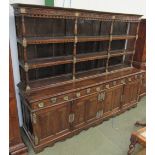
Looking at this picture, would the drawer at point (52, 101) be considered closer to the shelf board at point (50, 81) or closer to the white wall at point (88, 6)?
the shelf board at point (50, 81)

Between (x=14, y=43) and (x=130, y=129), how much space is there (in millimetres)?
2236

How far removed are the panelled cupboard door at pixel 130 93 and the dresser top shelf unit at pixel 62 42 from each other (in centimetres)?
37

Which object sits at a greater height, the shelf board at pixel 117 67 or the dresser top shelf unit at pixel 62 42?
the dresser top shelf unit at pixel 62 42

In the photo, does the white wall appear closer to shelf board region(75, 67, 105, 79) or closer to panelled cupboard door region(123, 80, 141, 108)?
shelf board region(75, 67, 105, 79)

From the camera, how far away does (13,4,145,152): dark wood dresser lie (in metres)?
1.99

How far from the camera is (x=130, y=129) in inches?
106

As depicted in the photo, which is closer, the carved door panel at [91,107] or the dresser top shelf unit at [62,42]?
the dresser top shelf unit at [62,42]

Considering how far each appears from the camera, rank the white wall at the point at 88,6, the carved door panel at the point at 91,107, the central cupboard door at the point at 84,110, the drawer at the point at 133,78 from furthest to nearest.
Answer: the drawer at the point at 133,78, the carved door panel at the point at 91,107, the central cupboard door at the point at 84,110, the white wall at the point at 88,6

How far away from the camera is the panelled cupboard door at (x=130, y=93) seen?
3.01 m

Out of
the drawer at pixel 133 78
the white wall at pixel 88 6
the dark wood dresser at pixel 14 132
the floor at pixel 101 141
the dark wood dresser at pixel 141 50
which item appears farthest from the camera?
the dark wood dresser at pixel 141 50

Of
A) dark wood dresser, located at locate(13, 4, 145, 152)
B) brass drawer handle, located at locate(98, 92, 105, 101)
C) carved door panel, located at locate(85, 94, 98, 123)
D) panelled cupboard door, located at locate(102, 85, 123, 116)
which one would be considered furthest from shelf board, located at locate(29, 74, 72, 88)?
panelled cupboard door, located at locate(102, 85, 123, 116)

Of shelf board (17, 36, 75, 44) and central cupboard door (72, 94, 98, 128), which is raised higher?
shelf board (17, 36, 75, 44)

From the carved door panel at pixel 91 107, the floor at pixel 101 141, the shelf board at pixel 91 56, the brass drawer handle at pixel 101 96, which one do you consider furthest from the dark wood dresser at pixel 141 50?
the carved door panel at pixel 91 107
